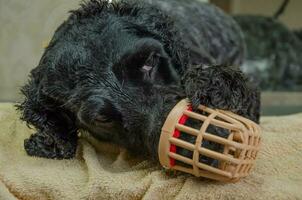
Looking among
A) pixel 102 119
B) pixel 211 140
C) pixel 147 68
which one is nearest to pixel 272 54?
pixel 147 68

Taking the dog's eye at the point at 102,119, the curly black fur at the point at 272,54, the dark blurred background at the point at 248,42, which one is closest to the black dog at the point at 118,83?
the dog's eye at the point at 102,119

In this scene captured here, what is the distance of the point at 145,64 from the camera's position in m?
1.37

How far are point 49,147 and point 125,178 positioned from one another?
1.14 ft

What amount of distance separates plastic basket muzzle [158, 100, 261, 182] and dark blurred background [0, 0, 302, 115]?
699 mm

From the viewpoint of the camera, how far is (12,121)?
176 centimetres

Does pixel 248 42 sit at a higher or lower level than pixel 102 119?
lower

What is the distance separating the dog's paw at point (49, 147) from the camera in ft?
4.85

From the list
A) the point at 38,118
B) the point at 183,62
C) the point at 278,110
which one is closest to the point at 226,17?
the point at 278,110

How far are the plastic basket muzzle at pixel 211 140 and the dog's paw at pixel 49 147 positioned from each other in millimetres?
419

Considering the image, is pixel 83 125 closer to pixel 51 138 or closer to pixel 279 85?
pixel 51 138

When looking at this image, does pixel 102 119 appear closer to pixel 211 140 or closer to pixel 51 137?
pixel 51 137

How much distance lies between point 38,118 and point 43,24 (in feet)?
2.42

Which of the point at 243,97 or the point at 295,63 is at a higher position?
the point at 243,97

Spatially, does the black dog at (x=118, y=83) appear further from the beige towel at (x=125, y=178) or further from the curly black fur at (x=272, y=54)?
the curly black fur at (x=272, y=54)
